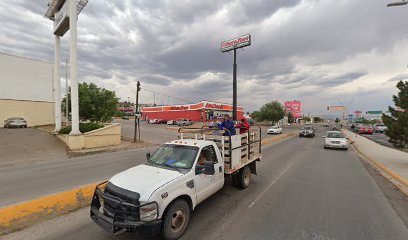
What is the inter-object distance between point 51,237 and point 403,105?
47.2 feet

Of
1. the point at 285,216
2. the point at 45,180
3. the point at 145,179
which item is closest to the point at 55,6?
the point at 45,180

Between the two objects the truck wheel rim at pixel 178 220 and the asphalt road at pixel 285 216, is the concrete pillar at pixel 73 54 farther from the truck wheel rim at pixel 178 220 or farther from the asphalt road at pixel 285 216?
the truck wheel rim at pixel 178 220

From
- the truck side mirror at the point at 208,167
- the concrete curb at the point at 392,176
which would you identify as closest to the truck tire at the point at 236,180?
the truck side mirror at the point at 208,167

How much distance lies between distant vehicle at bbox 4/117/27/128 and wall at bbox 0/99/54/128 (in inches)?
59.6

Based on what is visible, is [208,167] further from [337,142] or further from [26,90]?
[26,90]

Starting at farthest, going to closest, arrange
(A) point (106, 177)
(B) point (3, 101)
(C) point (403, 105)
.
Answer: (B) point (3, 101)
(C) point (403, 105)
(A) point (106, 177)

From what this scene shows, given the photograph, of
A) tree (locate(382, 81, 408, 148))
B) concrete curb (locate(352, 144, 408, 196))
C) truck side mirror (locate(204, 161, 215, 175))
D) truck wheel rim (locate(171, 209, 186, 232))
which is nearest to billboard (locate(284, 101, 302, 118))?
tree (locate(382, 81, 408, 148))

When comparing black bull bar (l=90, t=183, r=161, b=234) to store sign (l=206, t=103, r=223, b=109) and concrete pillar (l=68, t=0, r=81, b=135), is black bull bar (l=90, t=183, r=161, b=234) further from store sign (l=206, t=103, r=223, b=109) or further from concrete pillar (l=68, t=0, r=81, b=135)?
store sign (l=206, t=103, r=223, b=109)

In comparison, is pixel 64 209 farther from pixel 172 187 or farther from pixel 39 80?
pixel 39 80

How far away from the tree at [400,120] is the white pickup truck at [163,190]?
987 centimetres

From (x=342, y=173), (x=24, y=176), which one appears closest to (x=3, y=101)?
(x=24, y=176)

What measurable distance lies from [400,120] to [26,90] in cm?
3878

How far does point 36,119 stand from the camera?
1158 inches

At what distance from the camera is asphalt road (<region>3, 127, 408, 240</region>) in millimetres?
3988
